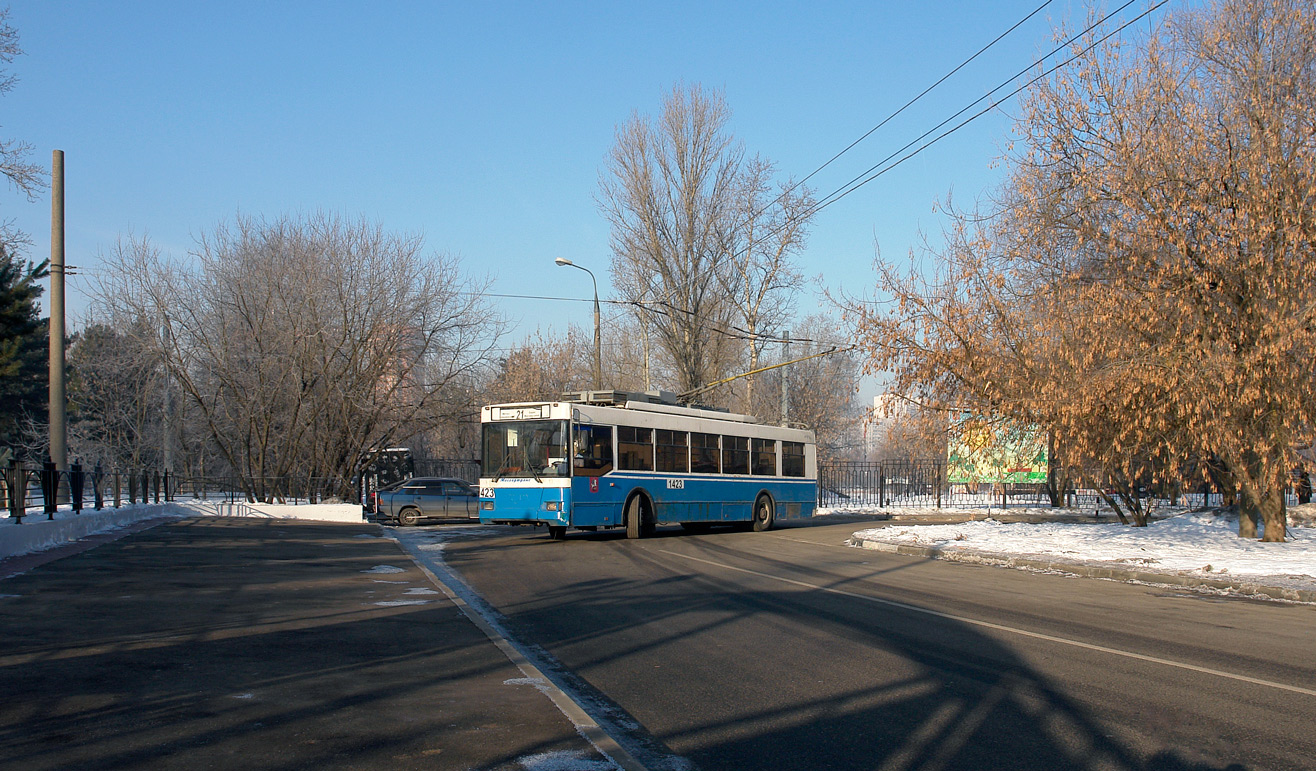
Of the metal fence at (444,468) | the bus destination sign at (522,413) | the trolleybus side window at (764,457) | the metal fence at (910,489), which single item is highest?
the bus destination sign at (522,413)

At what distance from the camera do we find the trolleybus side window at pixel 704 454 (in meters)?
25.0

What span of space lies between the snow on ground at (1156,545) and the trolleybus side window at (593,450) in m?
6.21

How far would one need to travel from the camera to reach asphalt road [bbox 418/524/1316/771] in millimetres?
5496

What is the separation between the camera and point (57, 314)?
2148 centimetres

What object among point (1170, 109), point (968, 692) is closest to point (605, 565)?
point (968, 692)

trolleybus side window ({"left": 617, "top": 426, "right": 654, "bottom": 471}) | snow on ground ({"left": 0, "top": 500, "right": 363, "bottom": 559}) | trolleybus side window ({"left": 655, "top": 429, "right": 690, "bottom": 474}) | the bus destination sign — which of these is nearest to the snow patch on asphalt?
snow on ground ({"left": 0, "top": 500, "right": 363, "bottom": 559})

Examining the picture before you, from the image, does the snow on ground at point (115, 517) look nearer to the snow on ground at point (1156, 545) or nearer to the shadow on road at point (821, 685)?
the shadow on road at point (821, 685)

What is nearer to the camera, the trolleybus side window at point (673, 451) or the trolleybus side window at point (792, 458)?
the trolleybus side window at point (673, 451)

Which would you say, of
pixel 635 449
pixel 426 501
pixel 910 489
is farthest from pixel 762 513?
pixel 910 489

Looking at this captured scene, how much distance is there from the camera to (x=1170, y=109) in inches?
639

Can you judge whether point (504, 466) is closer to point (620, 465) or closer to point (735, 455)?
point (620, 465)

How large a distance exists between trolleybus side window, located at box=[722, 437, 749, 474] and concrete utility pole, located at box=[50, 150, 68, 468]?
15.9m

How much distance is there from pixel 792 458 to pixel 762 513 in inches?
96.9

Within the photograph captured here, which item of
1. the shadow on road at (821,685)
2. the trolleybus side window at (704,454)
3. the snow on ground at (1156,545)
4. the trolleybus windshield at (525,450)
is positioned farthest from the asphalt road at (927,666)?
the trolleybus side window at (704,454)
